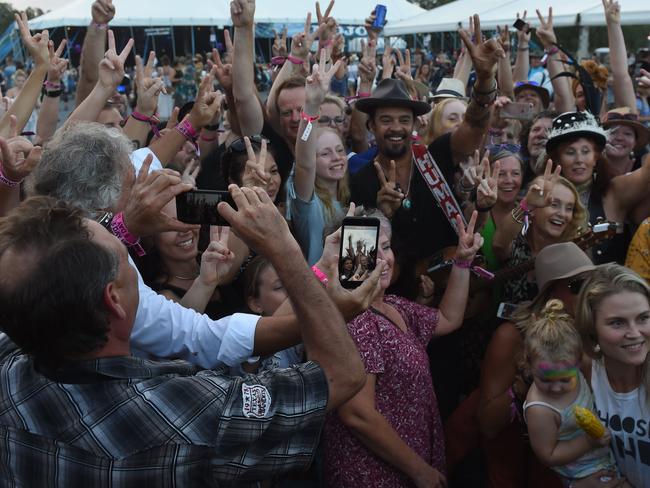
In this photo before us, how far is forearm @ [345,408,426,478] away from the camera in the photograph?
233 cm

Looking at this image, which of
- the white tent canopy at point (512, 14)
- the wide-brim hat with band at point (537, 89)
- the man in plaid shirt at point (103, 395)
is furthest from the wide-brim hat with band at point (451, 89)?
the white tent canopy at point (512, 14)

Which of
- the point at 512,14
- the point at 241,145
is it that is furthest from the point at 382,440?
the point at 512,14

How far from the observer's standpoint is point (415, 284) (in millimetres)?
3285

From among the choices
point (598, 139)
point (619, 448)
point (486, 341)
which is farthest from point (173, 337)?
point (598, 139)

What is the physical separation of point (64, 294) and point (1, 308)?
14 centimetres

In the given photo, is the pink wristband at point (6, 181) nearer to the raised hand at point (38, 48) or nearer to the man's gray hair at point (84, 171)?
the man's gray hair at point (84, 171)

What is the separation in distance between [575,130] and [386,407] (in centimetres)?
210

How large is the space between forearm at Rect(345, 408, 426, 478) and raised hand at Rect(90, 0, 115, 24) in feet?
9.83

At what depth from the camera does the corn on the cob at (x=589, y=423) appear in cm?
211

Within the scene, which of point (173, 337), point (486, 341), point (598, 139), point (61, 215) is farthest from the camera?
point (598, 139)

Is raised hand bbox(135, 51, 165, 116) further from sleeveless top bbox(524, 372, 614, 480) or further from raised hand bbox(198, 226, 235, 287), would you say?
sleeveless top bbox(524, 372, 614, 480)

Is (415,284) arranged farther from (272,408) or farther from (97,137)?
(272,408)

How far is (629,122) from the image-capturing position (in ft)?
13.9

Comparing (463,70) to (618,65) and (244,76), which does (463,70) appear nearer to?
(618,65)
